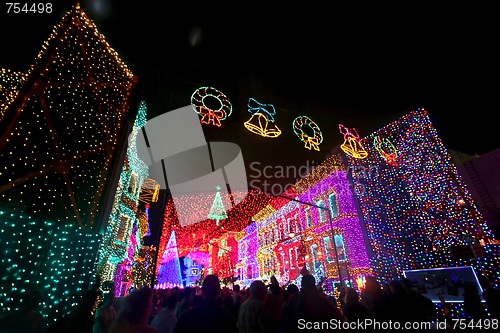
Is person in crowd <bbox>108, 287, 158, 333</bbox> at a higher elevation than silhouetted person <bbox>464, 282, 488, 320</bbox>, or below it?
higher

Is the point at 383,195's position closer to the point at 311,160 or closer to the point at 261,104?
the point at 311,160

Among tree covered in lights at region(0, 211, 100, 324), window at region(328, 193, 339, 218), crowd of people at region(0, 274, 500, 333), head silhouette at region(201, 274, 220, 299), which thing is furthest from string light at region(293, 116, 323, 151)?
tree covered in lights at region(0, 211, 100, 324)

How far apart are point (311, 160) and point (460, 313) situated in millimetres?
8585

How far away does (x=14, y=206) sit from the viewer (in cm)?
550

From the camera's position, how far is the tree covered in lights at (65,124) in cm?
533

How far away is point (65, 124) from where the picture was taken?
6.54 meters

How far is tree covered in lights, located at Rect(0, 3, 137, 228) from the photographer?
5328 mm

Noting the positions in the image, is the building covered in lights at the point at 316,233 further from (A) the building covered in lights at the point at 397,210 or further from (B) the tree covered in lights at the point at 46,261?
(B) the tree covered in lights at the point at 46,261

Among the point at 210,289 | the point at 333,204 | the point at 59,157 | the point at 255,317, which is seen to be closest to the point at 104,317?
the point at 255,317

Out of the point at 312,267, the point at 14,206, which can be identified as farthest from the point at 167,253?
the point at 14,206

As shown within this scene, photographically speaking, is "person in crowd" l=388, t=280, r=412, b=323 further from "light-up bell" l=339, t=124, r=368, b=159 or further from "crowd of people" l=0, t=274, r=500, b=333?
"light-up bell" l=339, t=124, r=368, b=159

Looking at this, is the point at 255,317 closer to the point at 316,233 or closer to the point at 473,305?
the point at 473,305

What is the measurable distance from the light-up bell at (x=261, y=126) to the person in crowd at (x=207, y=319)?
6.65 meters

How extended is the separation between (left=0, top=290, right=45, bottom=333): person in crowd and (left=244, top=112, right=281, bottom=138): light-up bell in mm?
7010
